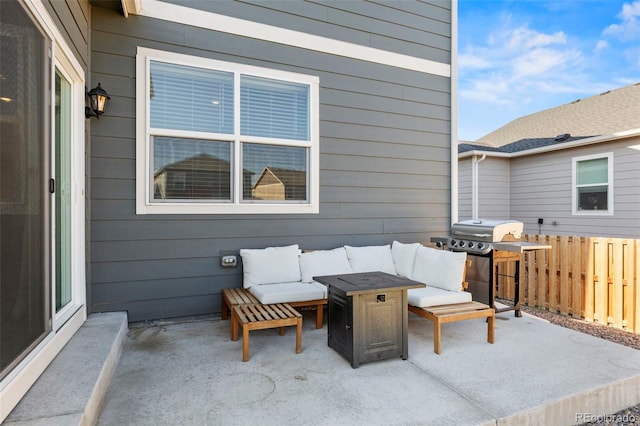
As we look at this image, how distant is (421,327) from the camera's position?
12.2 feet

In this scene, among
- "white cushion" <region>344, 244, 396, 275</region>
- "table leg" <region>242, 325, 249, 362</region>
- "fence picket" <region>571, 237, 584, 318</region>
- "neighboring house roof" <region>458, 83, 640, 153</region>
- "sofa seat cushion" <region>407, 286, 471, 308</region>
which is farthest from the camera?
"neighboring house roof" <region>458, 83, 640, 153</region>

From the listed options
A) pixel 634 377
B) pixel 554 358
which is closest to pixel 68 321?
pixel 554 358

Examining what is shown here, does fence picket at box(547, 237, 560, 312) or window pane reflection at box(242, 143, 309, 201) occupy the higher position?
window pane reflection at box(242, 143, 309, 201)

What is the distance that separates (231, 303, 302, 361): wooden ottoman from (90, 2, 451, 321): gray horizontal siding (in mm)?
874

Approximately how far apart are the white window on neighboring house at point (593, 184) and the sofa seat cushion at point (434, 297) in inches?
228

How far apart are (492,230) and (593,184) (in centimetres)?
524

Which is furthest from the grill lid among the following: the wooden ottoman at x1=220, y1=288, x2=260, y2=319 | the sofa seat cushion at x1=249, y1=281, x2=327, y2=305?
the wooden ottoman at x1=220, y1=288, x2=260, y2=319

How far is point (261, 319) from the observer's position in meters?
2.86

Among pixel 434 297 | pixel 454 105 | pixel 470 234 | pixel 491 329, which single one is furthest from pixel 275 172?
pixel 454 105

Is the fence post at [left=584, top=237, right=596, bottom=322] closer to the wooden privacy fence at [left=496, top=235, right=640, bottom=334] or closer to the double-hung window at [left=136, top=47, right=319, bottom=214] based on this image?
the wooden privacy fence at [left=496, top=235, right=640, bottom=334]

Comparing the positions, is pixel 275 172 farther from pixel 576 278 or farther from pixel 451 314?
pixel 576 278

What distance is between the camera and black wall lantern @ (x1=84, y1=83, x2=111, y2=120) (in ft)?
10.8

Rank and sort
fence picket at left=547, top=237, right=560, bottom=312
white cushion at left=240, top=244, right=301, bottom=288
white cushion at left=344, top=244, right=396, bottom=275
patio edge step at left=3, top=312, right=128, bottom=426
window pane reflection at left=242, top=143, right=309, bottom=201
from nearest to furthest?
patio edge step at left=3, top=312, right=128, bottom=426 → white cushion at left=240, top=244, right=301, bottom=288 → window pane reflection at left=242, top=143, right=309, bottom=201 → white cushion at left=344, top=244, right=396, bottom=275 → fence picket at left=547, top=237, right=560, bottom=312

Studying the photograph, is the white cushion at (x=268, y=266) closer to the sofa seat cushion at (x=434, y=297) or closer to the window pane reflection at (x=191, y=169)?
the window pane reflection at (x=191, y=169)
